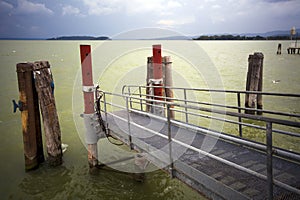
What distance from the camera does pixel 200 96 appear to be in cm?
1223

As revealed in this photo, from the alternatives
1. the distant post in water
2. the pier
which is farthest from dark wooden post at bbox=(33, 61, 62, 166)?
the pier

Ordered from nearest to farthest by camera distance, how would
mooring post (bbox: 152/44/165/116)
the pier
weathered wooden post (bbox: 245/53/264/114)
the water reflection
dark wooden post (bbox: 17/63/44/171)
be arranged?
1. the pier
2. the water reflection
3. dark wooden post (bbox: 17/63/44/171)
4. mooring post (bbox: 152/44/165/116)
5. weathered wooden post (bbox: 245/53/264/114)

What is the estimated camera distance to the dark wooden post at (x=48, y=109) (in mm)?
5707

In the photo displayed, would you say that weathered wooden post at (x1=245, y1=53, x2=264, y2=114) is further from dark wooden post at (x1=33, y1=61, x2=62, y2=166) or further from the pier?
dark wooden post at (x1=33, y1=61, x2=62, y2=166)

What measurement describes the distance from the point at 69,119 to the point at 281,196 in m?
8.37

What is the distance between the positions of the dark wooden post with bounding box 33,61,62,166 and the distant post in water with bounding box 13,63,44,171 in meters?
0.18

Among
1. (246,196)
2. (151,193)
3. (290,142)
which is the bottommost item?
(151,193)

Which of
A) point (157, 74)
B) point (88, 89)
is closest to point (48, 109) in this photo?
point (88, 89)

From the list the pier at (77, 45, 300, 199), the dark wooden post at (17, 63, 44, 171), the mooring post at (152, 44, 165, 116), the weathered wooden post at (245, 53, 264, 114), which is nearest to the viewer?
the pier at (77, 45, 300, 199)

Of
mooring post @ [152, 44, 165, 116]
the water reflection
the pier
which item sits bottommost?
the water reflection

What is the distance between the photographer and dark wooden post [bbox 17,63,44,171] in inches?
222

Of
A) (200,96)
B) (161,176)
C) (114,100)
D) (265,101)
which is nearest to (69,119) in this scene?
(114,100)

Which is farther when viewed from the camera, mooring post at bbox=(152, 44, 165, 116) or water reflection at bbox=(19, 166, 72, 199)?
mooring post at bbox=(152, 44, 165, 116)

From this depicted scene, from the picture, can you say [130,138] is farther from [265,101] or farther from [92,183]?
[265,101]
